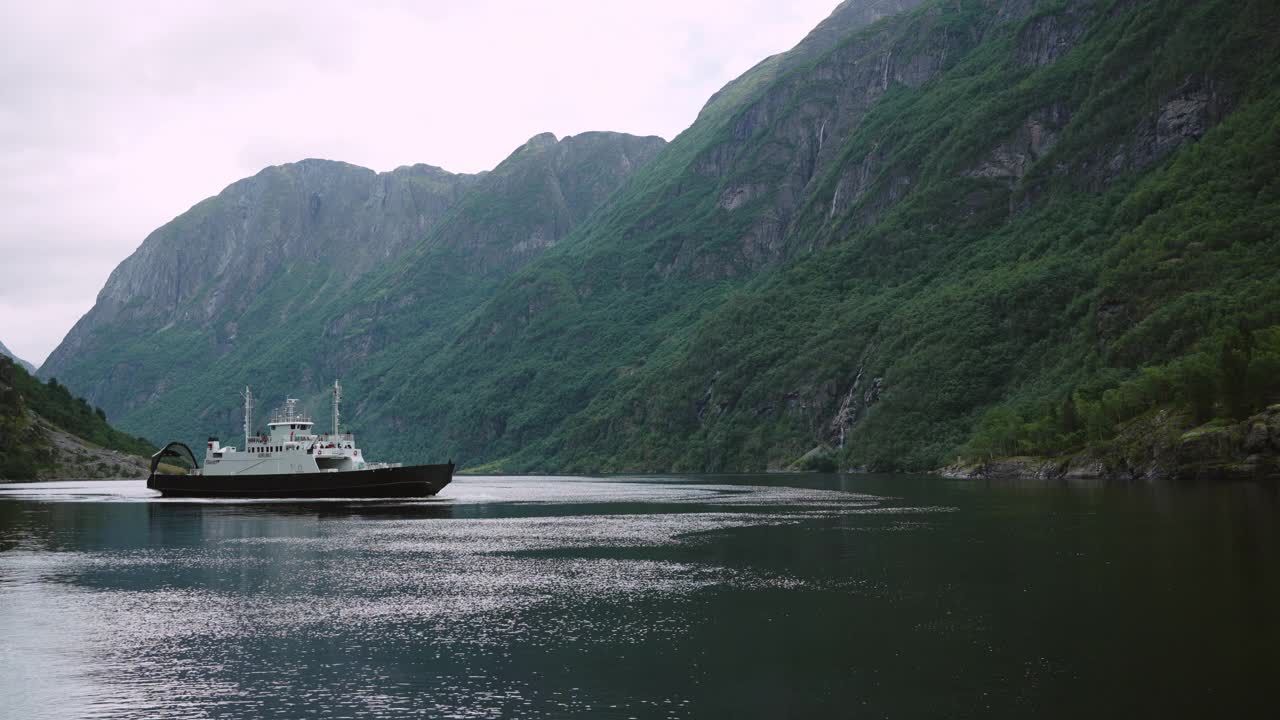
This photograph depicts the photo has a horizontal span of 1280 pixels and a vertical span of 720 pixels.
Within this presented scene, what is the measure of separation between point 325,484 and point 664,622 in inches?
3931

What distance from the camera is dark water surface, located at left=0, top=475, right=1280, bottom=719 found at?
28.6 meters

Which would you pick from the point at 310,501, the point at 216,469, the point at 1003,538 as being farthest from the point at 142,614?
the point at 216,469

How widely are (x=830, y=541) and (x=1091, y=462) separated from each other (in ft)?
317

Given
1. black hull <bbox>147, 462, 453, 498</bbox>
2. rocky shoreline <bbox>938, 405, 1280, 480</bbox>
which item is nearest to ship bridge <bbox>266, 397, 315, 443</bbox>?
black hull <bbox>147, 462, 453, 498</bbox>

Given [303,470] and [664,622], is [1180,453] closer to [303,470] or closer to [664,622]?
[303,470]

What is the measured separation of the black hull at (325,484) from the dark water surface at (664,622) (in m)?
51.8

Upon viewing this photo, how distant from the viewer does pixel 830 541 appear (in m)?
67.8

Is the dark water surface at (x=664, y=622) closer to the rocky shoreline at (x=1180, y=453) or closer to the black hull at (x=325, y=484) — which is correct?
the rocky shoreline at (x=1180, y=453)

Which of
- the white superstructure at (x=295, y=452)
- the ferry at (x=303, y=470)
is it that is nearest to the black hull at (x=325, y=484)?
the ferry at (x=303, y=470)

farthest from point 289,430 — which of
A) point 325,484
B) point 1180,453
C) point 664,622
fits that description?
point 1180,453

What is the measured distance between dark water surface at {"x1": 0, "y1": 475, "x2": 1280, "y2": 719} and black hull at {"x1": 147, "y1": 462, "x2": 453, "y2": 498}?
5180cm

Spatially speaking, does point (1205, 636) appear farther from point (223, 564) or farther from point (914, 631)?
point (223, 564)

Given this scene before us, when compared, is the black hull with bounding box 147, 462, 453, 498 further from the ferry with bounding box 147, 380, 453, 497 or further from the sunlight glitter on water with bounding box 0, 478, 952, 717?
the sunlight glitter on water with bounding box 0, 478, 952, 717

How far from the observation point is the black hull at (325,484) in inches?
5133
